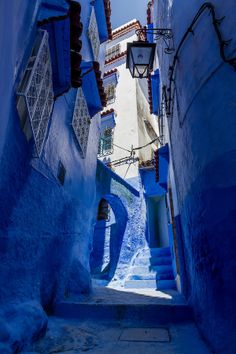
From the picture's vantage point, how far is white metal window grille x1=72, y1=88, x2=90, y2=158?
6234 mm

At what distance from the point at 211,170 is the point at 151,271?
719 cm

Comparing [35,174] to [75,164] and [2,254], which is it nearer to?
[2,254]

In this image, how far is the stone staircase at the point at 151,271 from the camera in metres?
8.20

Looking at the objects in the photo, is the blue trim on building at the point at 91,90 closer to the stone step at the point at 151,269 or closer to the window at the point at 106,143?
the stone step at the point at 151,269

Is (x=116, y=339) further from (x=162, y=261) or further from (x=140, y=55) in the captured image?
(x=162, y=261)

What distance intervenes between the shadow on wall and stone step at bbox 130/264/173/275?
4.12 feet

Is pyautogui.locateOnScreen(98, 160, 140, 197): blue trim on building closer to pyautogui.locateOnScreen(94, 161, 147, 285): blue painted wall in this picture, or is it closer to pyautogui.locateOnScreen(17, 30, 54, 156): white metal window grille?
Result: pyautogui.locateOnScreen(94, 161, 147, 285): blue painted wall

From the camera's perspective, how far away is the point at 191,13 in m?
4.33

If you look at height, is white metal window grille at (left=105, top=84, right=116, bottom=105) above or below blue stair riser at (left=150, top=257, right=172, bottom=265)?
above

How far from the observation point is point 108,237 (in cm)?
1245

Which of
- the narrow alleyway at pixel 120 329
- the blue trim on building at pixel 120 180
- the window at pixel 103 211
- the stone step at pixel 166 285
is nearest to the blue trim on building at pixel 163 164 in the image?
the blue trim on building at pixel 120 180

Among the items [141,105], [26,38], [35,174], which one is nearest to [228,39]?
[26,38]

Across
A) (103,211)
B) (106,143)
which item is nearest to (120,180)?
(103,211)

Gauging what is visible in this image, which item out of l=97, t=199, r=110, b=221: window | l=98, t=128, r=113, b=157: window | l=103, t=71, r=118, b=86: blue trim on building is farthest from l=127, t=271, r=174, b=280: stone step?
l=103, t=71, r=118, b=86: blue trim on building
